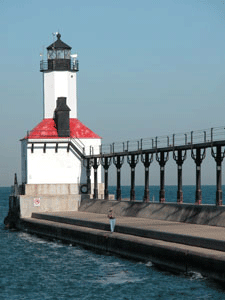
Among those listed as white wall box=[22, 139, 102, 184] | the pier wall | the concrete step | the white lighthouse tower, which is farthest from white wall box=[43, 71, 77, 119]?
the concrete step

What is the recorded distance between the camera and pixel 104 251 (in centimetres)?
3997

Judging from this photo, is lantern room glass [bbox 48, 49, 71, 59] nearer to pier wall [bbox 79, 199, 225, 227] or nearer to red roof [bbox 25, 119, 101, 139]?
red roof [bbox 25, 119, 101, 139]

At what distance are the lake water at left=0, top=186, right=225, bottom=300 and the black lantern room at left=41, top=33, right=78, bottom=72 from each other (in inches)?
1155

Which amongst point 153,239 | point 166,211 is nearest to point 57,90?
point 166,211

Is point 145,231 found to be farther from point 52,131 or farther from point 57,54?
point 57,54

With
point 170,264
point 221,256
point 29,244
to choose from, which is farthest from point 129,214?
point 221,256

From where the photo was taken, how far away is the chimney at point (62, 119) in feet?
212

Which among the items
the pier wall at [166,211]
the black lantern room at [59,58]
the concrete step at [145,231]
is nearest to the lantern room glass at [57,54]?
the black lantern room at [59,58]

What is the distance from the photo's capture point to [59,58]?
2702 inches

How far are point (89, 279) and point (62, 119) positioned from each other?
115ft

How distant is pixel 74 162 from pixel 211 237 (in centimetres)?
3278

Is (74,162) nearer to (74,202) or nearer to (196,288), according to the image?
(74,202)

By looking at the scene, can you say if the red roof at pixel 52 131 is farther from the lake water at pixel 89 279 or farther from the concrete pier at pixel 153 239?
the lake water at pixel 89 279

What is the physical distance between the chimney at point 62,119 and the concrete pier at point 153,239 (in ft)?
44.7
